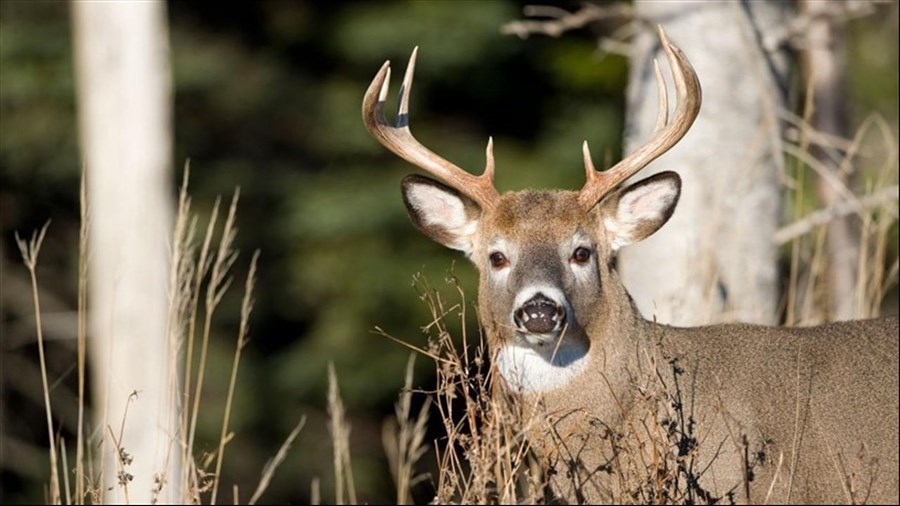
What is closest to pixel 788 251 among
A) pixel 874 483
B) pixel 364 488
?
pixel 364 488

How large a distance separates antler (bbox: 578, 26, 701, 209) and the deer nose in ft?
1.75

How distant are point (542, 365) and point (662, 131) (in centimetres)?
88

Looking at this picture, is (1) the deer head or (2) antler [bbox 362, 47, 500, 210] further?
(2) antler [bbox 362, 47, 500, 210]

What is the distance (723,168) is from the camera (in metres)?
7.09

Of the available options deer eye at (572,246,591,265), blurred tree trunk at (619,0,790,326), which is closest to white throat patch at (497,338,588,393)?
deer eye at (572,246,591,265)

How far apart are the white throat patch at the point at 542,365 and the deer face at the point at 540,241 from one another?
0.10ft

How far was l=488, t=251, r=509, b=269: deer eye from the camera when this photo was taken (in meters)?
5.71

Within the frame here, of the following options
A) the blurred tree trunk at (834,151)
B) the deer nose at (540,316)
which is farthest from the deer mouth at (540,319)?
the blurred tree trunk at (834,151)

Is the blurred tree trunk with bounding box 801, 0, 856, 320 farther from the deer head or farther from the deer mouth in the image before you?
the deer mouth

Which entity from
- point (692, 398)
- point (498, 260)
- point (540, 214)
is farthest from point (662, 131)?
point (692, 398)

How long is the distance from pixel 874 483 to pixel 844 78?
6.71m

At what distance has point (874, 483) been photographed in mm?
4922

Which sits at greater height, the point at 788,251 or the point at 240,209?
the point at 240,209

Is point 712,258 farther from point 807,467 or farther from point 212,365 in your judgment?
point 212,365
